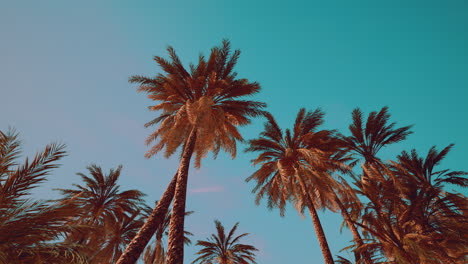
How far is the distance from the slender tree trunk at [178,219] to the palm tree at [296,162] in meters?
5.18

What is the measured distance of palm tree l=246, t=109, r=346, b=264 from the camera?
1262 cm

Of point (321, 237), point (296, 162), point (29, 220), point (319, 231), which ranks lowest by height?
point (29, 220)

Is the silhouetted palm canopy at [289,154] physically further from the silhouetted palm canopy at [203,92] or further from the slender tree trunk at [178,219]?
the slender tree trunk at [178,219]

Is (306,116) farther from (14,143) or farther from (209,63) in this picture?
(14,143)

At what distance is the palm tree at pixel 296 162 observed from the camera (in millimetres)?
12617

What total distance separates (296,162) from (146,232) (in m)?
8.92

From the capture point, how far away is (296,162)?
44.9 ft

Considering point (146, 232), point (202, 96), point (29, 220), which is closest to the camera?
point (29, 220)

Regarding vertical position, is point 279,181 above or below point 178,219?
above

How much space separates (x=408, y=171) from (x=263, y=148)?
8.78m

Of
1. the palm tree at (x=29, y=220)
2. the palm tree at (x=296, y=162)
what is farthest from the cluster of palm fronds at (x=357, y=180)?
the palm tree at (x=29, y=220)

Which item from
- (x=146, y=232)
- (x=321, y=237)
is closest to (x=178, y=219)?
(x=146, y=232)

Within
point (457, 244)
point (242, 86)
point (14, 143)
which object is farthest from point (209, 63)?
point (457, 244)

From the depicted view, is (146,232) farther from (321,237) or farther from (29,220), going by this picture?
(321,237)
